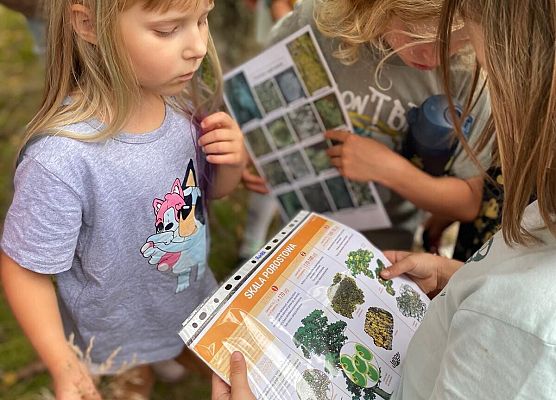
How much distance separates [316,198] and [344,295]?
42 cm

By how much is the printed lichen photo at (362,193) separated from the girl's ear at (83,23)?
0.64 meters

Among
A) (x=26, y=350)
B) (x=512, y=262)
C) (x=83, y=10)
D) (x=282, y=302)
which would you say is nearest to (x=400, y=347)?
(x=282, y=302)

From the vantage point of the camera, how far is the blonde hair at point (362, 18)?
91cm

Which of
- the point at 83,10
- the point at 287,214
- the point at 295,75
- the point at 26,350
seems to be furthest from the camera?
the point at 26,350

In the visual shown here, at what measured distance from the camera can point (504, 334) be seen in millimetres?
580

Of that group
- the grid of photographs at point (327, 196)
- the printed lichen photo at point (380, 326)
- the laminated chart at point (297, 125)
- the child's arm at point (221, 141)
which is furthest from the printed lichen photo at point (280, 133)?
the printed lichen photo at point (380, 326)

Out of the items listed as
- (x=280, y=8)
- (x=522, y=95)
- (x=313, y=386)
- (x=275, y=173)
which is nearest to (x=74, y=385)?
(x=313, y=386)

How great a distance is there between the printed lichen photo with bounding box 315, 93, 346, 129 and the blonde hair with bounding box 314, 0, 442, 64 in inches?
3.3

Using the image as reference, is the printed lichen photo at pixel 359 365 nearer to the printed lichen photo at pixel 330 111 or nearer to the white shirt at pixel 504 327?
the white shirt at pixel 504 327

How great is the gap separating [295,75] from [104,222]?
0.48 meters

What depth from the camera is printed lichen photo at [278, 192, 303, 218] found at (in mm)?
1329

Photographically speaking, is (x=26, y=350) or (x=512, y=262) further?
(x=26, y=350)

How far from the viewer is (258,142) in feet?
4.16

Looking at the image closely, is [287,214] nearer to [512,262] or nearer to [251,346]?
[251,346]
